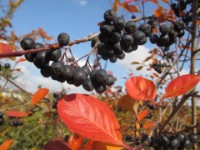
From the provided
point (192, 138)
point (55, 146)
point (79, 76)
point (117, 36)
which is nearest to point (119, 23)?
point (117, 36)

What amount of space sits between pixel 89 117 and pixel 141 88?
0.36 meters

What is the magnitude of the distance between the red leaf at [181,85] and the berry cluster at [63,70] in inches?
10.0

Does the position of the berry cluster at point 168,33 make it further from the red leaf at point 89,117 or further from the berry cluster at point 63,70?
the red leaf at point 89,117

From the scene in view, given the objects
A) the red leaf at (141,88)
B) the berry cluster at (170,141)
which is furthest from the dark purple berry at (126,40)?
the berry cluster at (170,141)

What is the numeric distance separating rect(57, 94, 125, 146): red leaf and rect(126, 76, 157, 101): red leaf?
0.91 ft

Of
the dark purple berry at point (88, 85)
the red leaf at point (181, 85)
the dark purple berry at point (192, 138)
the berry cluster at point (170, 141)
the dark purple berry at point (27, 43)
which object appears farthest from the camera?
the dark purple berry at point (192, 138)

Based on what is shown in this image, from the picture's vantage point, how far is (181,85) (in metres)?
0.94

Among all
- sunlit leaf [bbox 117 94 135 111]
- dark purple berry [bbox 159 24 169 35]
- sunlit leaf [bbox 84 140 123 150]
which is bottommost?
sunlit leaf [bbox 84 140 123 150]

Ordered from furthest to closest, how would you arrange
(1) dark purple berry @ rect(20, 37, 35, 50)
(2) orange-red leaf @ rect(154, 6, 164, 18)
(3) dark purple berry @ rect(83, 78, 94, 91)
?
1. (2) orange-red leaf @ rect(154, 6, 164, 18)
2. (3) dark purple berry @ rect(83, 78, 94, 91)
3. (1) dark purple berry @ rect(20, 37, 35, 50)

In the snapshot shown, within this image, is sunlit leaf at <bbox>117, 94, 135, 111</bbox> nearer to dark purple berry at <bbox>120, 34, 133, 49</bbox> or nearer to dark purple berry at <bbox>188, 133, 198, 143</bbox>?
dark purple berry at <bbox>120, 34, 133, 49</bbox>

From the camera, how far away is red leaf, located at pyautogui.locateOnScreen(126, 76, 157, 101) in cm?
99

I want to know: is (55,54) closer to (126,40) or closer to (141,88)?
(126,40)

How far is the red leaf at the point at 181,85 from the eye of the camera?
3.01 ft

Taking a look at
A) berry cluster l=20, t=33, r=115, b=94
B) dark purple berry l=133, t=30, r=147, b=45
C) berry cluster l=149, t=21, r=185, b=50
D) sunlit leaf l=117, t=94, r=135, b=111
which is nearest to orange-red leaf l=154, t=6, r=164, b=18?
berry cluster l=149, t=21, r=185, b=50
